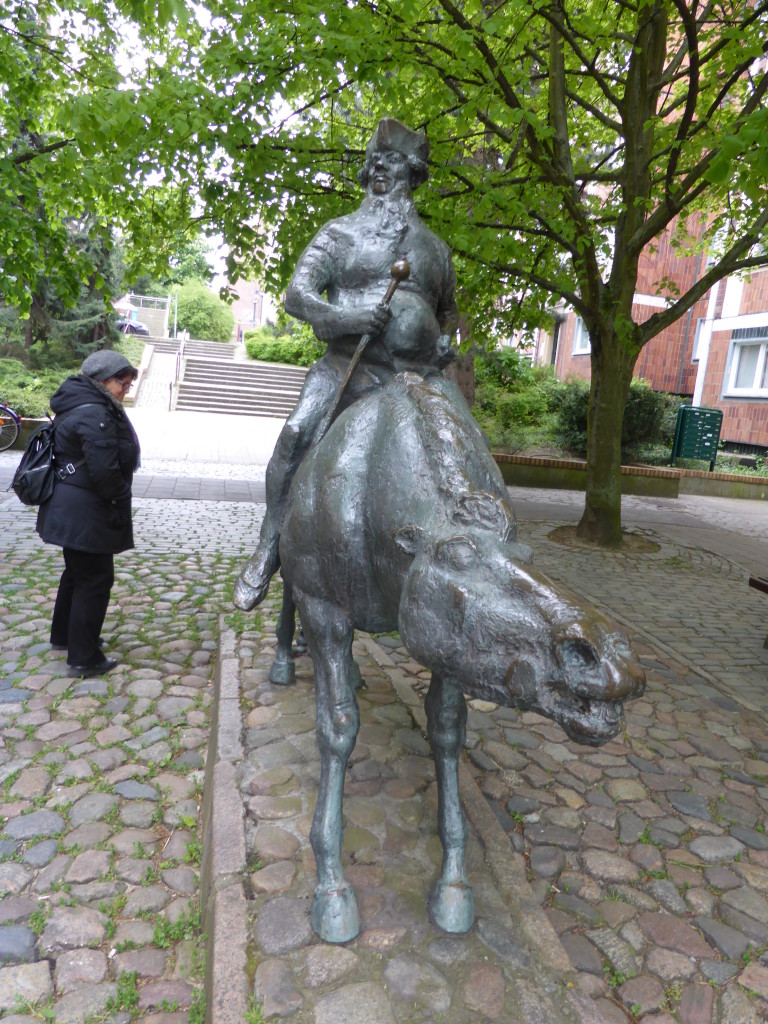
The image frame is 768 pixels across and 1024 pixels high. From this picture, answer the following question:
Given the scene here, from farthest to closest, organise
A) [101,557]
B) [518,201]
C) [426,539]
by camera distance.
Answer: [518,201]
[101,557]
[426,539]


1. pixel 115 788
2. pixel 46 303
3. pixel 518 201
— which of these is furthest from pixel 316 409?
pixel 46 303

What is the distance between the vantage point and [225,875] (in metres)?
2.55

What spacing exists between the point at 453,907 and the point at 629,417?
56.0ft

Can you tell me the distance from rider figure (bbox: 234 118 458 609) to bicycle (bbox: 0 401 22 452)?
12.0 m

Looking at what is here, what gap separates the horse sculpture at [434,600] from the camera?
166 centimetres

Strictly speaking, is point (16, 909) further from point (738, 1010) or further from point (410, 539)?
point (738, 1010)

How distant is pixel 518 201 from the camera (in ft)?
23.0

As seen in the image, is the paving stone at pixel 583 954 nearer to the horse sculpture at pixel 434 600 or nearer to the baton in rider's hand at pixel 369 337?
the horse sculpture at pixel 434 600

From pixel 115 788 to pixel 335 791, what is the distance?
4.79 feet

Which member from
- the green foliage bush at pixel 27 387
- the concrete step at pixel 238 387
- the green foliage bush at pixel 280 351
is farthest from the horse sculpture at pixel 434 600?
the green foliage bush at pixel 280 351

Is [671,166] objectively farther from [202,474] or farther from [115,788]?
[202,474]

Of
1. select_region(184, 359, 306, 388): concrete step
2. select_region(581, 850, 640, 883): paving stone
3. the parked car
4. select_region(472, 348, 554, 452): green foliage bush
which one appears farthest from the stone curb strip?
the parked car

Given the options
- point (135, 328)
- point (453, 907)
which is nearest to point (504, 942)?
point (453, 907)

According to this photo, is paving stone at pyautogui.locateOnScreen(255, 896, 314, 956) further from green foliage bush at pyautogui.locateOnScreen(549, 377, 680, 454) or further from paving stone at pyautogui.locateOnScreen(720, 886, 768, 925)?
green foliage bush at pyautogui.locateOnScreen(549, 377, 680, 454)
